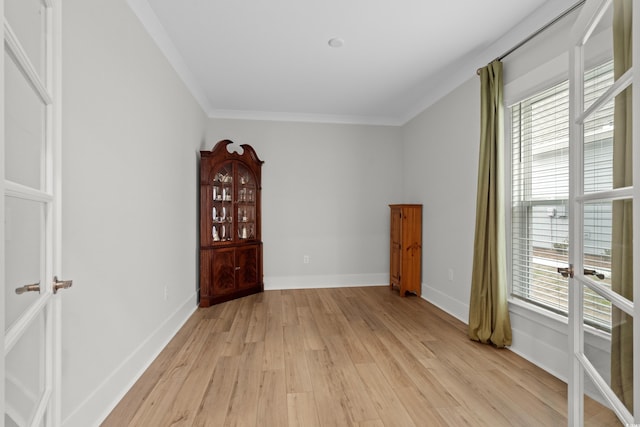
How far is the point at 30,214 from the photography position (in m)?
0.92

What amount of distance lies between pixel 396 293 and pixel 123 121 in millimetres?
3676

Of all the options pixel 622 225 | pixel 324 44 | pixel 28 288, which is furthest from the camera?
pixel 324 44

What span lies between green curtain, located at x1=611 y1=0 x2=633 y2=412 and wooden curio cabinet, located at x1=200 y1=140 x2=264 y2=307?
3.45 metres

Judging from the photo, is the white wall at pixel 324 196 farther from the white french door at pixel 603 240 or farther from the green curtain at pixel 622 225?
the green curtain at pixel 622 225

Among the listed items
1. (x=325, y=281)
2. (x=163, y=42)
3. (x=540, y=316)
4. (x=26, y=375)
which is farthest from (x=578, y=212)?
(x=325, y=281)

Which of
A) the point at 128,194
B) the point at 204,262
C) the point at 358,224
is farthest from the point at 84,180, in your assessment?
the point at 358,224

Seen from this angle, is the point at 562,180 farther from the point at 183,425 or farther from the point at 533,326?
the point at 183,425

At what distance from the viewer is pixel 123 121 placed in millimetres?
1905

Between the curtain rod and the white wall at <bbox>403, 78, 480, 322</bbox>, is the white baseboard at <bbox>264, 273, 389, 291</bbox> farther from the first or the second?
the curtain rod

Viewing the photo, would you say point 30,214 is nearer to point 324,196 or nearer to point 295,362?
point 295,362

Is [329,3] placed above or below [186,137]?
above

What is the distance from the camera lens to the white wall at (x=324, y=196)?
4.54 metres

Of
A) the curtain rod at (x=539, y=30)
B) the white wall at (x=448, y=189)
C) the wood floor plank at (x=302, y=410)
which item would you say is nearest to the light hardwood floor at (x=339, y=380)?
the wood floor plank at (x=302, y=410)

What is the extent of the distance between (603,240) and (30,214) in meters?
1.92
